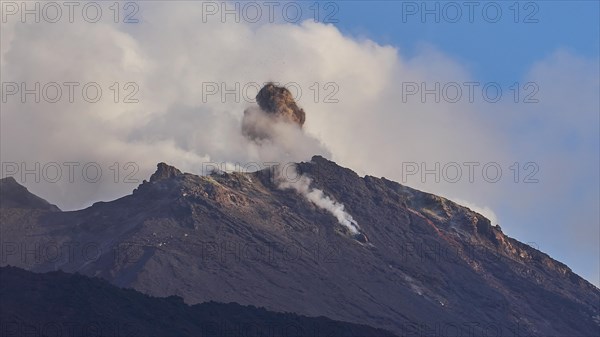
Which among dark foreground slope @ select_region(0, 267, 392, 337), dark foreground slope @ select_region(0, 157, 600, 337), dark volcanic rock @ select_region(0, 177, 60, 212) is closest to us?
dark foreground slope @ select_region(0, 267, 392, 337)

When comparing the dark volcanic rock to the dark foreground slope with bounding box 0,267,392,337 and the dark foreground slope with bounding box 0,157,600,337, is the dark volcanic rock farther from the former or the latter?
the dark foreground slope with bounding box 0,267,392,337

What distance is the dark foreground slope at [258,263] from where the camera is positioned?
552 feet

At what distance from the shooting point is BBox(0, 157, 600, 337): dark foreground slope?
552 feet

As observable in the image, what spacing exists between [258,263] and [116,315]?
43.6 metres

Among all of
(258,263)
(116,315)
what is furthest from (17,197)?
(116,315)

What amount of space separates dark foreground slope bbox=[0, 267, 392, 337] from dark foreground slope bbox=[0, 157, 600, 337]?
49.2 feet

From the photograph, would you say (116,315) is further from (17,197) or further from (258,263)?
(17,197)

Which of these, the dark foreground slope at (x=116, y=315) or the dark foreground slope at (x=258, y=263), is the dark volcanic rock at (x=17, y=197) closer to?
the dark foreground slope at (x=258, y=263)

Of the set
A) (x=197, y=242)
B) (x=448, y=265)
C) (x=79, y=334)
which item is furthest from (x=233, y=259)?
(x=79, y=334)

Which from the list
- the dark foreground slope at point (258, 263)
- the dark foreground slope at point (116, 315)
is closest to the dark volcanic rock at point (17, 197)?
the dark foreground slope at point (258, 263)

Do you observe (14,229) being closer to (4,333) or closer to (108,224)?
(108,224)

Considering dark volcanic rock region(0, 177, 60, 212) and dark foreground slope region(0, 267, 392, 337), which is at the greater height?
dark volcanic rock region(0, 177, 60, 212)

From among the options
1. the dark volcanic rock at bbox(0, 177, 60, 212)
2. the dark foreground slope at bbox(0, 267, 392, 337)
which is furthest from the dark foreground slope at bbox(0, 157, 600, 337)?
the dark foreground slope at bbox(0, 267, 392, 337)

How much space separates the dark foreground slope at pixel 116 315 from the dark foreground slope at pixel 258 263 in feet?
49.2
